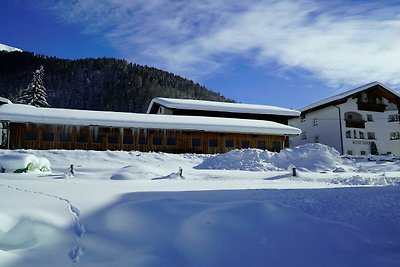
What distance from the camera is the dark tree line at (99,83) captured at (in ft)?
288

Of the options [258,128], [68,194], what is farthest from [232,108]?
[68,194]

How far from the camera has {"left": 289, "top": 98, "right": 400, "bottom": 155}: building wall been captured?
134ft

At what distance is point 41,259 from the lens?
4637 mm

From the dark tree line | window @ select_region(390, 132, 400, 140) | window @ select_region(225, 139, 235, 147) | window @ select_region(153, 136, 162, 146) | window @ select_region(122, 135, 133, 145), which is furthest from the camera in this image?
the dark tree line

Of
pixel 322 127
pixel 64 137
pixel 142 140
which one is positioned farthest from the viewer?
pixel 322 127

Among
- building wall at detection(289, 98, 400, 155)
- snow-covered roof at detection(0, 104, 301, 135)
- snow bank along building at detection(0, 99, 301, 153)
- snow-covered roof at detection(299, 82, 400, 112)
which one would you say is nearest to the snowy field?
snow-covered roof at detection(0, 104, 301, 135)

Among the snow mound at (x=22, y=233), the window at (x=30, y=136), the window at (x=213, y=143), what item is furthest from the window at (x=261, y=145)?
the snow mound at (x=22, y=233)

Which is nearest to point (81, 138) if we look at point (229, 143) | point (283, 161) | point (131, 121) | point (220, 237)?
point (131, 121)

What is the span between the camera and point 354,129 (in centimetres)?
A: 4138

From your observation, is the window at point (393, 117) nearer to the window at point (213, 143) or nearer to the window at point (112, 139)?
the window at point (213, 143)

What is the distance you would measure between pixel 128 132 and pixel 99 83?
7207 cm

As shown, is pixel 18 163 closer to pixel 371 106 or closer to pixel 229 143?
pixel 229 143

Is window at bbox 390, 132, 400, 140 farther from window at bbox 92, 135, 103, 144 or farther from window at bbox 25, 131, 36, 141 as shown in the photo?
window at bbox 25, 131, 36, 141

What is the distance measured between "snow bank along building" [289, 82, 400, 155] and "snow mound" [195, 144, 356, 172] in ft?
62.5
